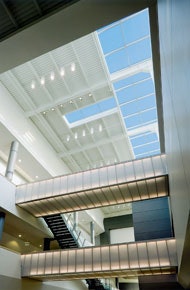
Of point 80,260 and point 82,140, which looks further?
point 82,140

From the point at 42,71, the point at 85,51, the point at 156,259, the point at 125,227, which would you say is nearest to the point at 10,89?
the point at 42,71

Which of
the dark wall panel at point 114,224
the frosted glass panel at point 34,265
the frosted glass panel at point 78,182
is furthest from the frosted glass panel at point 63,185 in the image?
the dark wall panel at point 114,224

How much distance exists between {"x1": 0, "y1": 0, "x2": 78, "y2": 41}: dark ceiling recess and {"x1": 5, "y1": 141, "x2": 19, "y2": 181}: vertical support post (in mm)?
10438

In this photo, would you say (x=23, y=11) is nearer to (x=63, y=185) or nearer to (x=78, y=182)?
(x=78, y=182)

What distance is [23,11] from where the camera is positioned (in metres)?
10.5

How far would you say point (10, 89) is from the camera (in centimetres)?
2034

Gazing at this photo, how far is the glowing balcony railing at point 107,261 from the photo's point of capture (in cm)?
1365

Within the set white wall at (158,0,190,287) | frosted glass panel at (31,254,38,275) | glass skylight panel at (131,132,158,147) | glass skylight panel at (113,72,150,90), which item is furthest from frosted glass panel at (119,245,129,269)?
glass skylight panel at (131,132,158,147)

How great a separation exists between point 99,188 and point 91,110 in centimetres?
902

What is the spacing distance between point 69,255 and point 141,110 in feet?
45.7

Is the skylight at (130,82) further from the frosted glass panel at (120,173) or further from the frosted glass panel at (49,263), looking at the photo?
Answer: the frosted glass panel at (49,263)

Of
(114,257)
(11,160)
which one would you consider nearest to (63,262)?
(114,257)

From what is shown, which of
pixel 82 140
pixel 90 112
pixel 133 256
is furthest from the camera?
pixel 82 140

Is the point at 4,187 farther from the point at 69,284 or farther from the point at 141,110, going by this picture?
the point at 141,110
